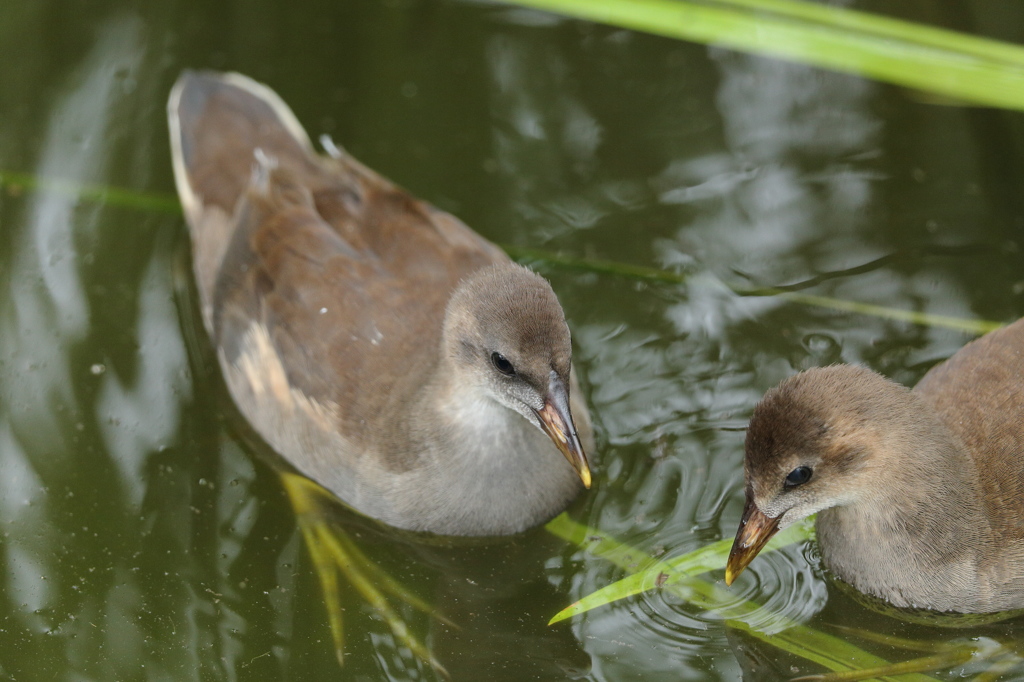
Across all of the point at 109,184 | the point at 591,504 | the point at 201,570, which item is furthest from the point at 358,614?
the point at 109,184

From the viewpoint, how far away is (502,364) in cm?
449

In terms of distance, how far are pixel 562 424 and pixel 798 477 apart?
812 mm

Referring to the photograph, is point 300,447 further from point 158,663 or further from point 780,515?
point 780,515

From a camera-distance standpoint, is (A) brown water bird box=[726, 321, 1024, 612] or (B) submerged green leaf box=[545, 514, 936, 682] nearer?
(A) brown water bird box=[726, 321, 1024, 612]

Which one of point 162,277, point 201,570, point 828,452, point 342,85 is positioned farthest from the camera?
point 342,85

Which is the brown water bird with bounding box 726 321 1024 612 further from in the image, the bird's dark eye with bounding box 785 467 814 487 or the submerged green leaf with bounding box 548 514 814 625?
the submerged green leaf with bounding box 548 514 814 625

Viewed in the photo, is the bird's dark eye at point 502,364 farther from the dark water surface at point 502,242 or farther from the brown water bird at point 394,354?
the dark water surface at point 502,242

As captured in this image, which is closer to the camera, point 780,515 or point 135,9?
point 780,515

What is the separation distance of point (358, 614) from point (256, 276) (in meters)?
1.46

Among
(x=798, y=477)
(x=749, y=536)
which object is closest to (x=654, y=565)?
(x=749, y=536)

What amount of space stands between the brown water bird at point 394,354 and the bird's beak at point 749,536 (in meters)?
0.56

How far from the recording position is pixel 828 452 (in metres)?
4.06

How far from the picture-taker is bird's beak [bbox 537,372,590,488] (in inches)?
174

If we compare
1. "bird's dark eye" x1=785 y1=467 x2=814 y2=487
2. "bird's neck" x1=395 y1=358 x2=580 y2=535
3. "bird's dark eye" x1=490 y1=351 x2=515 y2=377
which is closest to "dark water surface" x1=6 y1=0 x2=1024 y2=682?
"bird's neck" x1=395 y1=358 x2=580 y2=535
